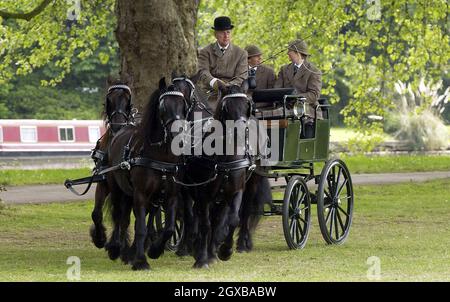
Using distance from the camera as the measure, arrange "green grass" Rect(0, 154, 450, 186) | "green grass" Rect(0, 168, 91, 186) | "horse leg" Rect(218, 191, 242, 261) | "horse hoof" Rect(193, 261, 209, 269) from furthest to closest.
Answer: "green grass" Rect(0, 154, 450, 186) → "green grass" Rect(0, 168, 91, 186) → "horse leg" Rect(218, 191, 242, 261) → "horse hoof" Rect(193, 261, 209, 269)

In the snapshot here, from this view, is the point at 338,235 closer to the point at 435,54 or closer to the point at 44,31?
the point at 435,54

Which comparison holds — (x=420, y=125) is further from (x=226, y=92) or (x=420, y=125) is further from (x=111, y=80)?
(x=226, y=92)

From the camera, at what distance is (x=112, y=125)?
43.5 feet

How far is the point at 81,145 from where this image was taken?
45.2m

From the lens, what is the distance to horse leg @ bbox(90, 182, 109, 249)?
44.2 feet

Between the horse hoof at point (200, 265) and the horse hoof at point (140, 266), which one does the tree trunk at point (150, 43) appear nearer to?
the horse hoof at point (200, 265)

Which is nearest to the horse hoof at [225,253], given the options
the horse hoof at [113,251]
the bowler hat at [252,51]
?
the horse hoof at [113,251]

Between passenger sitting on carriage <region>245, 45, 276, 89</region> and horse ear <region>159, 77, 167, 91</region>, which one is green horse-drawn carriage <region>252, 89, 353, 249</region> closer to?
passenger sitting on carriage <region>245, 45, 276, 89</region>

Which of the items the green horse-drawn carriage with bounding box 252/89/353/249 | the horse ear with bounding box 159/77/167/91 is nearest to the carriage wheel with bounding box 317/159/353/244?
the green horse-drawn carriage with bounding box 252/89/353/249

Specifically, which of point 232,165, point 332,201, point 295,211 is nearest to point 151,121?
point 232,165

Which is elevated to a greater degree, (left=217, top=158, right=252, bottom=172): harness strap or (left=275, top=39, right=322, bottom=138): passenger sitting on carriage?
(left=275, top=39, right=322, bottom=138): passenger sitting on carriage

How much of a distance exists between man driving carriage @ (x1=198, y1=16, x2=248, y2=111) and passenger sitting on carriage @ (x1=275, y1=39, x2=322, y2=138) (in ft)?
3.98

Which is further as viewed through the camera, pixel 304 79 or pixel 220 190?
pixel 304 79

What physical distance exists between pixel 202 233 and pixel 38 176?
16763mm
